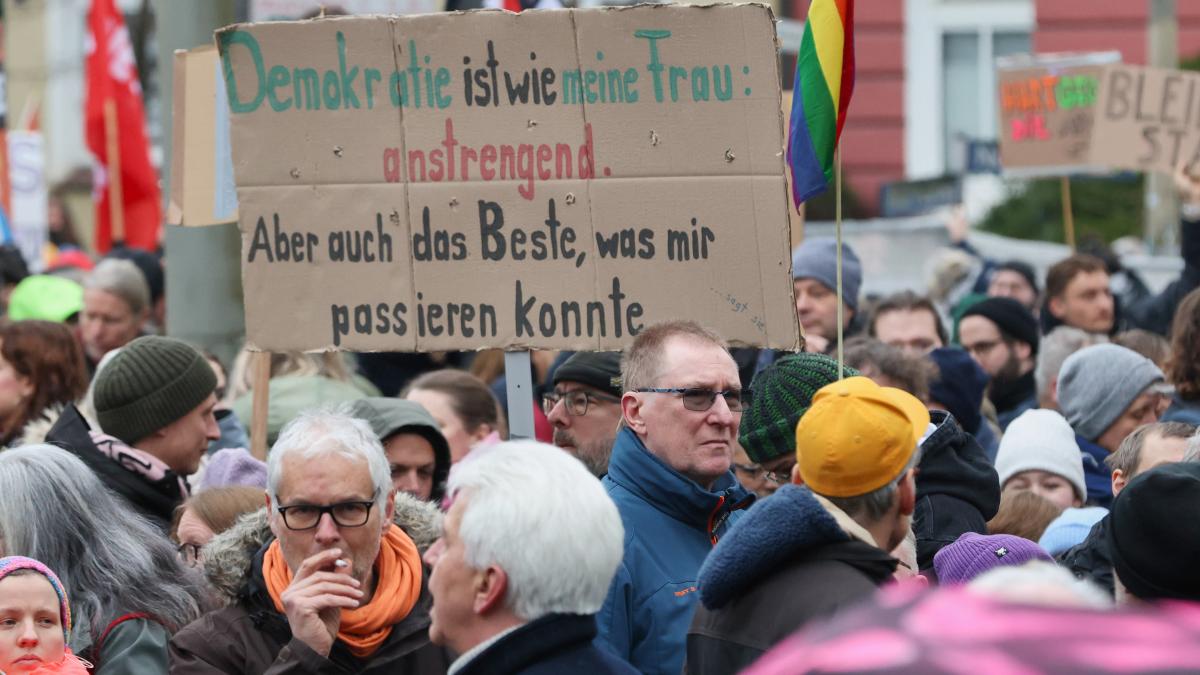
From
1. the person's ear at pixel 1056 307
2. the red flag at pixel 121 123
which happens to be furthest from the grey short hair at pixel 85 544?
the red flag at pixel 121 123

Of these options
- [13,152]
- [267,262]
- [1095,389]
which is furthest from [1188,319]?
[13,152]

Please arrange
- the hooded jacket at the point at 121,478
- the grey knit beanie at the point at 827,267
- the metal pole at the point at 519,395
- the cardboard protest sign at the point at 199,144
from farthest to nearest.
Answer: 1. the grey knit beanie at the point at 827,267
2. the cardboard protest sign at the point at 199,144
3. the hooded jacket at the point at 121,478
4. the metal pole at the point at 519,395

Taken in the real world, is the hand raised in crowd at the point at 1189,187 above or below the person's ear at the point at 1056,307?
above

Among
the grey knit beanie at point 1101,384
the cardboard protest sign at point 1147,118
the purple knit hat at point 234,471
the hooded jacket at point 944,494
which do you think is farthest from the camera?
the cardboard protest sign at point 1147,118

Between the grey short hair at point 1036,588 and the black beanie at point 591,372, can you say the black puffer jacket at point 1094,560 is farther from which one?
the grey short hair at point 1036,588

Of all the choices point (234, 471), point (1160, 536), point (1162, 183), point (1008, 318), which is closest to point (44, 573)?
point (234, 471)

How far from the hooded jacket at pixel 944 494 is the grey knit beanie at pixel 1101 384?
171 cm

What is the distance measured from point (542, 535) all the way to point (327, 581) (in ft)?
3.03

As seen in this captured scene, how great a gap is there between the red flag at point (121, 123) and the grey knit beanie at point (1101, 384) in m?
7.62

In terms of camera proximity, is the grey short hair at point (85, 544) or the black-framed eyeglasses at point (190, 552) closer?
the grey short hair at point (85, 544)

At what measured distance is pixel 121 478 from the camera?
16.0 feet

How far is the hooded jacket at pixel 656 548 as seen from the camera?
12.6ft

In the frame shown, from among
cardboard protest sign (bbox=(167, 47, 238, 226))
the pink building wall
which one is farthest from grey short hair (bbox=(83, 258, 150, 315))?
the pink building wall

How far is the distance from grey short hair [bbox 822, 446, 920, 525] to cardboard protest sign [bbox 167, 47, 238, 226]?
10.5 feet
